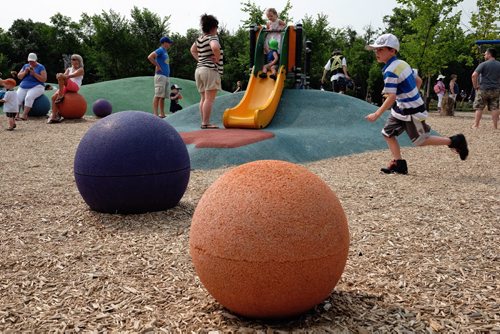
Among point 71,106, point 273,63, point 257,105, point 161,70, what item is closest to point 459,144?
point 257,105

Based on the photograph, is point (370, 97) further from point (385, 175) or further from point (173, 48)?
point (385, 175)

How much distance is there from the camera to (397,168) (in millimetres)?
7492

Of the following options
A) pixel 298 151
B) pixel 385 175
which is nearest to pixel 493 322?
pixel 385 175

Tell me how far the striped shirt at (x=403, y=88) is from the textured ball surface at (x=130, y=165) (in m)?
3.37

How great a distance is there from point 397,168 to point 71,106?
37.8ft

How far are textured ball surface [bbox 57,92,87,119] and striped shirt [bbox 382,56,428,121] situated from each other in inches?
450

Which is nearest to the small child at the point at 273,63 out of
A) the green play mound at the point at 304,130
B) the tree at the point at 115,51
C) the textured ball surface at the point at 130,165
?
the green play mound at the point at 304,130

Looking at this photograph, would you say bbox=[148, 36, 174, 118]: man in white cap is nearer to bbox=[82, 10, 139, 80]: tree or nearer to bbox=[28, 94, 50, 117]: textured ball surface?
bbox=[28, 94, 50, 117]: textured ball surface

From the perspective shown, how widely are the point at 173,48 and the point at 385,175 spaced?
37870mm

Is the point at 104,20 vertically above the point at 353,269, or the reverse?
the point at 104,20

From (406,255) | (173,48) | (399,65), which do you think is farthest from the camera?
(173,48)

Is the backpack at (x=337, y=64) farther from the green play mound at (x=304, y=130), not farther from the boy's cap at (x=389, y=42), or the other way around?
the boy's cap at (x=389, y=42)

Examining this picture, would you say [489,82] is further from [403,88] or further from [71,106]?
[71,106]

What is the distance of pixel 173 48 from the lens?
42781 millimetres
